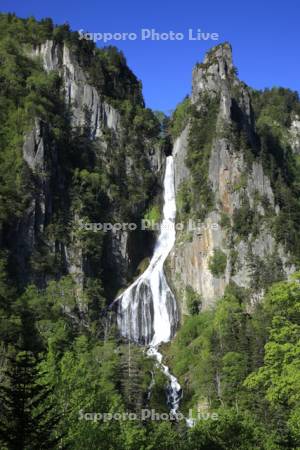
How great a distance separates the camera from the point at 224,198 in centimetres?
7762

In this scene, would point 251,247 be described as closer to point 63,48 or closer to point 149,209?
Answer: point 149,209

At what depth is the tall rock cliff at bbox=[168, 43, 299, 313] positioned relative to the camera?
71500 mm

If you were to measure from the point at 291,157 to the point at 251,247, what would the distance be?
53935 millimetres

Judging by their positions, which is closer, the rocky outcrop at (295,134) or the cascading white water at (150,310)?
the cascading white water at (150,310)

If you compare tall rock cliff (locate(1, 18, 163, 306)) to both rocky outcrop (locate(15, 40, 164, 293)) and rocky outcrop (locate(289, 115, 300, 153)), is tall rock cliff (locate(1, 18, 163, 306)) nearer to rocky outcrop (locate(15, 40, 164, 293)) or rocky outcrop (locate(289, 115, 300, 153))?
rocky outcrop (locate(15, 40, 164, 293))

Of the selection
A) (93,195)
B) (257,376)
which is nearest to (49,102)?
(93,195)

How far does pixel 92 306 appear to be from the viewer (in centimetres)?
7038

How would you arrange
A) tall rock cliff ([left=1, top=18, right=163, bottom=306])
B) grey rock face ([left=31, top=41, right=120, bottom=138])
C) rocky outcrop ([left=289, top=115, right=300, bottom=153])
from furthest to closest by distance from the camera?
rocky outcrop ([left=289, top=115, right=300, bottom=153]), grey rock face ([left=31, top=41, right=120, bottom=138]), tall rock cliff ([left=1, top=18, right=163, bottom=306])

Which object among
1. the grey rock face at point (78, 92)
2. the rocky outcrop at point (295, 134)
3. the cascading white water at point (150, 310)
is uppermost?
the rocky outcrop at point (295, 134)

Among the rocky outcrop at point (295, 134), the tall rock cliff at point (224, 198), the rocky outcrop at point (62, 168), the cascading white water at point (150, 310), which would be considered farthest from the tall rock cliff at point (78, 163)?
the rocky outcrop at point (295, 134)

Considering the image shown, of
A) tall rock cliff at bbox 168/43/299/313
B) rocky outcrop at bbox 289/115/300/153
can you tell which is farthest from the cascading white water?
rocky outcrop at bbox 289/115/300/153

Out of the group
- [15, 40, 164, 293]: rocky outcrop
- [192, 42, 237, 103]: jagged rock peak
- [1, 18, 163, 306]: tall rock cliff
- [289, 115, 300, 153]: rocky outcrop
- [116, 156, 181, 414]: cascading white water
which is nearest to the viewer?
[116, 156, 181, 414]: cascading white water

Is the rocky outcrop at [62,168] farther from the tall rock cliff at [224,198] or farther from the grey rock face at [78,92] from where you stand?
the tall rock cliff at [224,198]

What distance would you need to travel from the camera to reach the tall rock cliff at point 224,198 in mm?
71500
